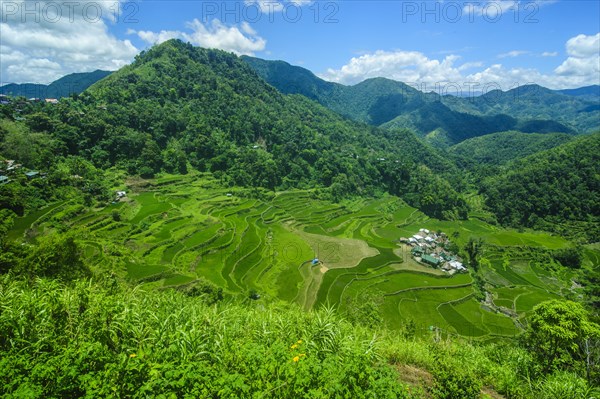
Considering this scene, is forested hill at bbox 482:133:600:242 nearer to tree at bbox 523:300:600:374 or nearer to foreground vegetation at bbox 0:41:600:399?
foreground vegetation at bbox 0:41:600:399

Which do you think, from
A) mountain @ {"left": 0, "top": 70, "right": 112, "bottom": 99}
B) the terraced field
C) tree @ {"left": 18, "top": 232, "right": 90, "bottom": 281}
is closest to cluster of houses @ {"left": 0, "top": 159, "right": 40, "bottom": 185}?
the terraced field

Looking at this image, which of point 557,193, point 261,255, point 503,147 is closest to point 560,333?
point 261,255

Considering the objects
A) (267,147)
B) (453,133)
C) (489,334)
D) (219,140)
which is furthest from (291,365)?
(453,133)

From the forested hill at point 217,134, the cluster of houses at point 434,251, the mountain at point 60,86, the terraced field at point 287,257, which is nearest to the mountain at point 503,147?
the forested hill at point 217,134

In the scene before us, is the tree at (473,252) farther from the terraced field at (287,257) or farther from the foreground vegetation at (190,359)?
the foreground vegetation at (190,359)

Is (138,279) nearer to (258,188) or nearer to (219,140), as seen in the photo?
(258,188)

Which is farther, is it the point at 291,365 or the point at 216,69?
the point at 216,69
